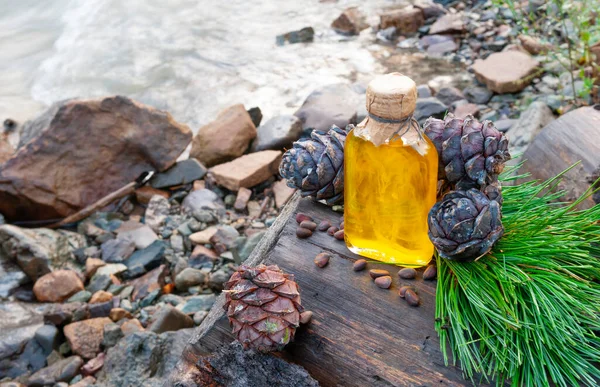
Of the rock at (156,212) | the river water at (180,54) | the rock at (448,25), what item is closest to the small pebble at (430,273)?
the rock at (156,212)

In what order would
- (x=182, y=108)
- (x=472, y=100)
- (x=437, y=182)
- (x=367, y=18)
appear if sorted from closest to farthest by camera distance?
(x=437, y=182) → (x=472, y=100) → (x=182, y=108) → (x=367, y=18)

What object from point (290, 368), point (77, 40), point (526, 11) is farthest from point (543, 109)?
point (77, 40)

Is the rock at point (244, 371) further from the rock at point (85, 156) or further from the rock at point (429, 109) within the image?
the rock at point (429, 109)

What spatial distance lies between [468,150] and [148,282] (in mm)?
2179

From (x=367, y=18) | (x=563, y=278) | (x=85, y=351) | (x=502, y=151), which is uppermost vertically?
(x=502, y=151)

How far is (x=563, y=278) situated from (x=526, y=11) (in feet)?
15.8

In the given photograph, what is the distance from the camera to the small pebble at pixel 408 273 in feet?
5.75

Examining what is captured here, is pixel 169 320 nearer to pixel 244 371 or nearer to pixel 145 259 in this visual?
pixel 145 259

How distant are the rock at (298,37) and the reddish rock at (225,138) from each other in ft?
7.25

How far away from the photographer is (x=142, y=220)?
3.96 metres

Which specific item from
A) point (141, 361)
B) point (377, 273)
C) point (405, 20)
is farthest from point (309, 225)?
point (405, 20)

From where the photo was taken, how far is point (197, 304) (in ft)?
10.3

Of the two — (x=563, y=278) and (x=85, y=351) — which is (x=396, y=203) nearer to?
(x=563, y=278)

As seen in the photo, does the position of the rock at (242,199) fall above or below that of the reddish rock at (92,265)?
below
